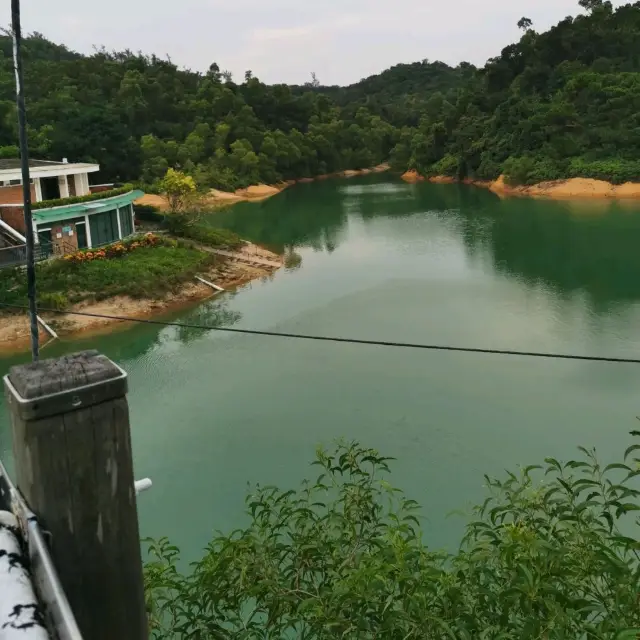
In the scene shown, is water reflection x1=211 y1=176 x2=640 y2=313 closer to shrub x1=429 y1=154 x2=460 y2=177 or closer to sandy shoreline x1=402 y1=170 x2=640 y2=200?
sandy shoreline x1=402 y1=170 x2=640 y2=200

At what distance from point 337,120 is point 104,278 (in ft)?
125

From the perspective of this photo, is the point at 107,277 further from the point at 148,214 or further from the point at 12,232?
the point at 148,214

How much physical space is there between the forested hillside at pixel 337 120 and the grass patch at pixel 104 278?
9892 millimetres

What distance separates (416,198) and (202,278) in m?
19.7

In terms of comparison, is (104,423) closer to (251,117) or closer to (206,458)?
(206,458)

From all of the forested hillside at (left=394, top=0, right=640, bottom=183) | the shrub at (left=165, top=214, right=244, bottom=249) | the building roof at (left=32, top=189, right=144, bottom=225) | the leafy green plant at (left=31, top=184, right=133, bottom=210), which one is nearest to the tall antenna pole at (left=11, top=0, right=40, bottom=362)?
the leafy green plant at (left=31, top=184, right=133, bottom=210)

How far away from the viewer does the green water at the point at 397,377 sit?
7.44 m

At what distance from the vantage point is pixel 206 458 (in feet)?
26.2

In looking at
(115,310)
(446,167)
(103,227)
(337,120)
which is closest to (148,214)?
(103,227)

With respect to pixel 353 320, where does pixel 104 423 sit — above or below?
above

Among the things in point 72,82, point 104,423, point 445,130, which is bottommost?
point 104,423

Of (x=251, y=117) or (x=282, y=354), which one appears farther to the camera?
(x=251, y=117)

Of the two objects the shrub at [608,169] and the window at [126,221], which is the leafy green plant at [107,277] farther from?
the shrub at [608,169]

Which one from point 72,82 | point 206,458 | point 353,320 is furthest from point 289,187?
point 206,458
